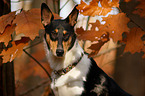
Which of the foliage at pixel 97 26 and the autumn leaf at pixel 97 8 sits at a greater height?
the autumn leaf at pixel 97 8

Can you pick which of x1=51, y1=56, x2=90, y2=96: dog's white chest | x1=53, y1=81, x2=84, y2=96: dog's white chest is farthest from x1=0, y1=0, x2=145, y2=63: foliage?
x1=53, y1=81, x2=84, y2=96: dog's white chest

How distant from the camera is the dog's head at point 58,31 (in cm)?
179

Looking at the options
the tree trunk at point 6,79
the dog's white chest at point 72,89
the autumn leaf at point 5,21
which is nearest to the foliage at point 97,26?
the autumn leaf at point 5,21

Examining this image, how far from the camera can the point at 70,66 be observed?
1.89 meters

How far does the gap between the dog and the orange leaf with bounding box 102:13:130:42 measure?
21.7 inches

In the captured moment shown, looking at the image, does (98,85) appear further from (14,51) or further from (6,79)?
(6,79)

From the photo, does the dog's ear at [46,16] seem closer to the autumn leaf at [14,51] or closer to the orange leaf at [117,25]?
the autumn leaf at [14,51]

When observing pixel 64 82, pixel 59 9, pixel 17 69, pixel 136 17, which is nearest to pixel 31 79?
pixel 17 69

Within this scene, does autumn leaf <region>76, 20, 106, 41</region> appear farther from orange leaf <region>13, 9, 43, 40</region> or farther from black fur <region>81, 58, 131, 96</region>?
orange leaf <region>13, 9, 43, 40</region>

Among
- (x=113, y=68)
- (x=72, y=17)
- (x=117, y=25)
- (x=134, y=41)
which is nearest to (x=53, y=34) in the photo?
(x=72, y=17)

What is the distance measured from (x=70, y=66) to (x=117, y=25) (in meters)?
0.77

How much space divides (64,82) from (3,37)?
0.81m

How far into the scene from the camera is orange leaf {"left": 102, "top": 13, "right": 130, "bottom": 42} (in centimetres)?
138

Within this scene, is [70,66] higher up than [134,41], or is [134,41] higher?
[134,41]
